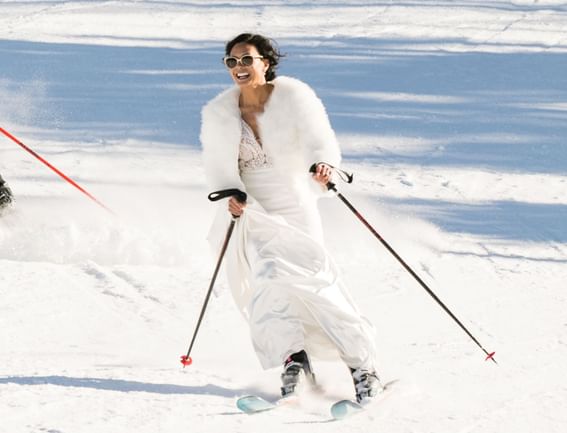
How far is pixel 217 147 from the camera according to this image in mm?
4742

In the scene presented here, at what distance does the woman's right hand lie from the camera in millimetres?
4688

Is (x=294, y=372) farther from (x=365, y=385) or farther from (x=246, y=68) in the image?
(x=246, y=68)

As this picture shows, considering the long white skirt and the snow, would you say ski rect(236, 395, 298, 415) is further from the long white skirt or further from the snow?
the long white skirt

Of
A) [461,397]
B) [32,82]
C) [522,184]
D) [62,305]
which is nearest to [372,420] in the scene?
[461,397]

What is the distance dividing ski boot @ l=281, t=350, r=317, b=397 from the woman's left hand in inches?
25.4

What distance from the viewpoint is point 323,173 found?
184 inches

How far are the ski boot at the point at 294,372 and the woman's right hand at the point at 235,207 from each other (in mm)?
572

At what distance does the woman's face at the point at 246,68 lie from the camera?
473 cm

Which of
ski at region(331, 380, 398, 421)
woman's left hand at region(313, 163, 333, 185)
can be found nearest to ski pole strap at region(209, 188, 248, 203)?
woman's left hand at region(313, 163, 333, 185)

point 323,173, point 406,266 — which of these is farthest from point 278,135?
point 406,266

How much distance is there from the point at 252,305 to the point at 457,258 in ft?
8.53

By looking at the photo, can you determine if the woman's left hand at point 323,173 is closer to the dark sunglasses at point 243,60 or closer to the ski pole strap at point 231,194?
the ski pole strap at point 231,194

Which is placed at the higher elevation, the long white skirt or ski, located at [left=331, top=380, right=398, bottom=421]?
the long white skirt

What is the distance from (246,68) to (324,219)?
2.90 m
